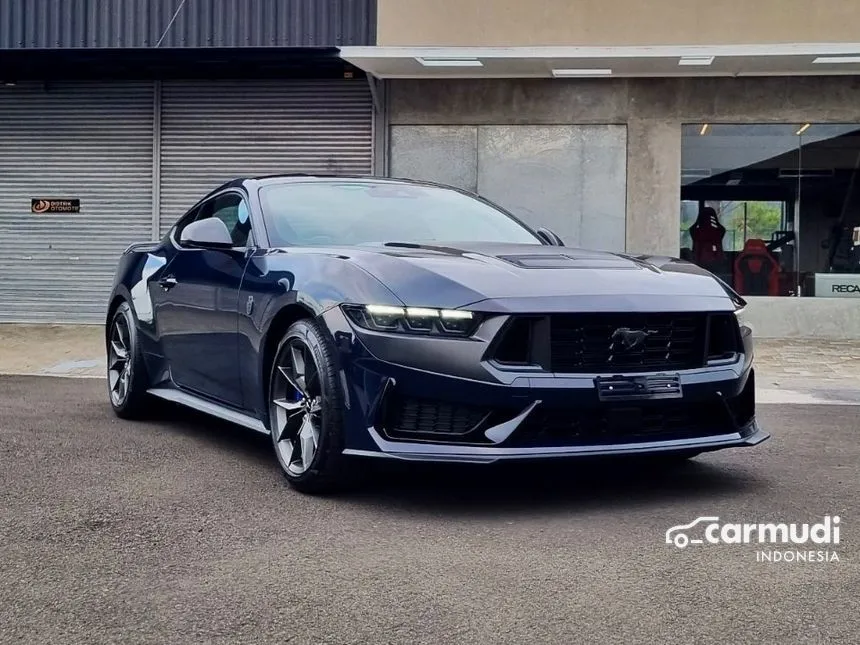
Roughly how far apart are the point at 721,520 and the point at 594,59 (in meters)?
9.42

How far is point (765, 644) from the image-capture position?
2684 millimetres

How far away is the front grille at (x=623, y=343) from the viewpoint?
4.04m

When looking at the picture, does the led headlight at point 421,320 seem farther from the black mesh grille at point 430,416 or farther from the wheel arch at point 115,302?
the wheel arch at point 115,302

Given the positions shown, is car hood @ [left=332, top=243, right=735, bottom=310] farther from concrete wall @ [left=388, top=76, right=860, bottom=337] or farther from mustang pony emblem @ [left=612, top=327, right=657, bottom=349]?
concrete wall @ [left=388, top=76, right=860, bottom=337]

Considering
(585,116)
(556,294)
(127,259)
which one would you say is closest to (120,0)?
(585,116)

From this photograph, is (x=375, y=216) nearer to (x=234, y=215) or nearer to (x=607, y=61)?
(x=234, y=215)

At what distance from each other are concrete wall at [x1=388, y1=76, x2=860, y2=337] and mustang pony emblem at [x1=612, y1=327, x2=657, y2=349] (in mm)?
9657

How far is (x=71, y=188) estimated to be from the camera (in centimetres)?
1466

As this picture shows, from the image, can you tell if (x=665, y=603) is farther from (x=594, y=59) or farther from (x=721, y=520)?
(x=594, y=59)

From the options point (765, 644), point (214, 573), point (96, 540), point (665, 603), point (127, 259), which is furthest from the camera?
point (127, 259)

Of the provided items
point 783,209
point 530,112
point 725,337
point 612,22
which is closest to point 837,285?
point 783,209

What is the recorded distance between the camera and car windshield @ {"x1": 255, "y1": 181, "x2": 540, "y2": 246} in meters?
5.15

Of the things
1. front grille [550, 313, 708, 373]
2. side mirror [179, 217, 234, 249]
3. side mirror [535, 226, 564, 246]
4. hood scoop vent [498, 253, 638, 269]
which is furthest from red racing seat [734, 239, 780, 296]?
front grille [550, 313, 708, 373]
